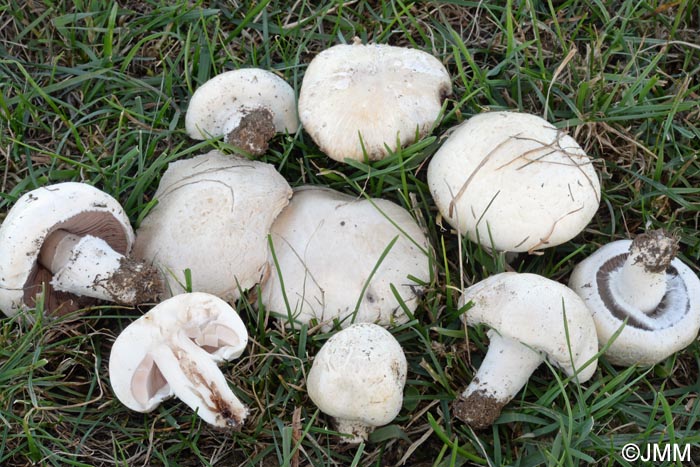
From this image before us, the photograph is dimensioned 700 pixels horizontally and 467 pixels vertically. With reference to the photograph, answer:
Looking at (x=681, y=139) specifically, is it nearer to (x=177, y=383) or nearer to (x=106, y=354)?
(x=177, y=383)

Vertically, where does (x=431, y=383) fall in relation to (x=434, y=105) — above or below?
below

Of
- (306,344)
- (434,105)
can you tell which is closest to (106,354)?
(306,344)

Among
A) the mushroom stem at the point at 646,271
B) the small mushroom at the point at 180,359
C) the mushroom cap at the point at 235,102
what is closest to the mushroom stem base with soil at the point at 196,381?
the small mushroom at the point at 180,359

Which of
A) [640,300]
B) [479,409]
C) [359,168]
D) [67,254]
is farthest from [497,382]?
[67,254]

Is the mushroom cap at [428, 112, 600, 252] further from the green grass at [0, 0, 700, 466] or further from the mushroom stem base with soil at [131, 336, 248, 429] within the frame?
the mushroom stem base with soil at [131, 336, 248, 429]

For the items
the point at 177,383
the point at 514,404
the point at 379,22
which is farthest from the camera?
the point at 379,22

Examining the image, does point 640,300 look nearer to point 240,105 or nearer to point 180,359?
point 180,359

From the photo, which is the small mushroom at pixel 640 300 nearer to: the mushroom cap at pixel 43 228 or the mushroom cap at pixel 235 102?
the mushroom cap at pixel 235 102
